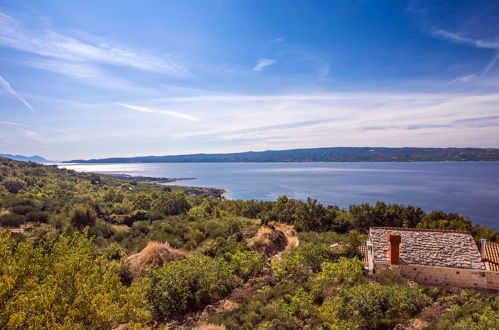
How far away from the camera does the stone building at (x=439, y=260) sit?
47.4ft

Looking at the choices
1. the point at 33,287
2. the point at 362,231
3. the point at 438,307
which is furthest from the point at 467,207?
the point at 33,287

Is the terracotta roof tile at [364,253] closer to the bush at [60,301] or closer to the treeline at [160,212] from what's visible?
the bush at [60,301]

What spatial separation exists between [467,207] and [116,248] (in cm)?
9087

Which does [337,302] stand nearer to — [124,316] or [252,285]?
[252,285]

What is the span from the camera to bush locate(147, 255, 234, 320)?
12250 millimetres

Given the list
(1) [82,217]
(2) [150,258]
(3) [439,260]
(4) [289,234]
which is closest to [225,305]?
(2) [150,258]

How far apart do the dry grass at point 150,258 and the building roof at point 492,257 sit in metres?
19.6

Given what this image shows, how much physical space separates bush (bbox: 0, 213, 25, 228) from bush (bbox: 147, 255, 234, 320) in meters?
21.6

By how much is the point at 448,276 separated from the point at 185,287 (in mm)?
14089

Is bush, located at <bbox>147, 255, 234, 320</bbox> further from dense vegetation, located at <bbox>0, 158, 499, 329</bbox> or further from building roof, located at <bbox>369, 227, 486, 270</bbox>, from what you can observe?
building roof, located at <bbox>369, 227, 486, 270</bbox>

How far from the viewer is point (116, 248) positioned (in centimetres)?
2197

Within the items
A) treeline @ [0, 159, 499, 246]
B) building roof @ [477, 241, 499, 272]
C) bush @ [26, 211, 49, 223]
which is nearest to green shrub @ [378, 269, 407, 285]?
building roof @ [477, 241, 499, 272]

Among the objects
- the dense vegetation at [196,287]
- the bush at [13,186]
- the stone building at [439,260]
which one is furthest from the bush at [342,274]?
the bush at [13,186]

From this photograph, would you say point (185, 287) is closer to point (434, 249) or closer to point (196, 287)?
point (196, 287)
